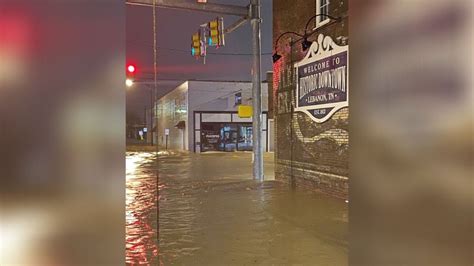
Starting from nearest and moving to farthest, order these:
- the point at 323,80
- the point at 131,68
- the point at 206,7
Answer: the point at 131,68 → the point at 323,80 → the point at 206,7

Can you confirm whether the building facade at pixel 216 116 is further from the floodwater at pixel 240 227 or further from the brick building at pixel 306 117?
the floodwater at pixel 240 227

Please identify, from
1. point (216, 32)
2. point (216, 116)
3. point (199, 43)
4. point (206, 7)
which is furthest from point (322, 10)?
point (216, 116)

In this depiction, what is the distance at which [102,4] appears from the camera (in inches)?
81.7

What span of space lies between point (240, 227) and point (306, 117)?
495 cm

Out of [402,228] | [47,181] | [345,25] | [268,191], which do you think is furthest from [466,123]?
[268,191]

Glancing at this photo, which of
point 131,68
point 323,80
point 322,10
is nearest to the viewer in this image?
point 131,68

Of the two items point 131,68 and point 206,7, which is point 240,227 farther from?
point 206,7

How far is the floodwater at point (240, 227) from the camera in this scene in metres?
4.94

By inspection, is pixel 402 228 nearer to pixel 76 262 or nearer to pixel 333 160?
pixel 76 262

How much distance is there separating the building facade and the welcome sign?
63.8 ft

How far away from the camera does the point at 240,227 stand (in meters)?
6.41

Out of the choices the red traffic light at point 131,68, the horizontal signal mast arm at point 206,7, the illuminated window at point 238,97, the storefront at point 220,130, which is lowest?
the storefront at point 220,130

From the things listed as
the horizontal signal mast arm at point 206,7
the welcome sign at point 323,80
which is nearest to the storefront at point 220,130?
the horizontal signal mast arm at point 206,7

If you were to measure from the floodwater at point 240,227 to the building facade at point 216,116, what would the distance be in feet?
67.2
